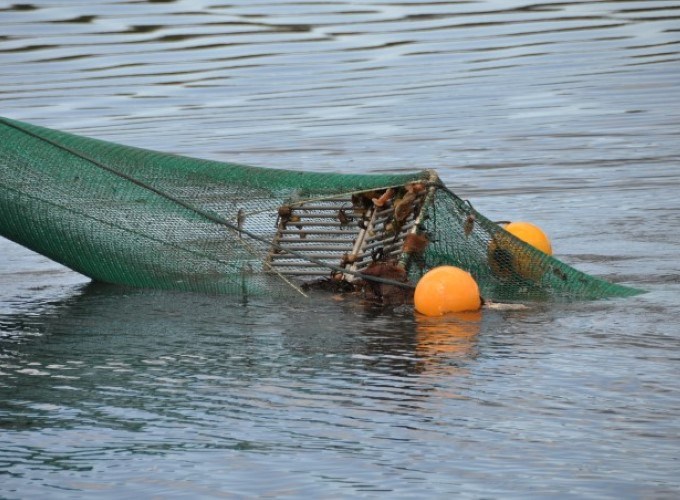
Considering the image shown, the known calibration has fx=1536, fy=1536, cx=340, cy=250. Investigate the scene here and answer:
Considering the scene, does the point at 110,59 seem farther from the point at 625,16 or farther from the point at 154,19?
the point at 625,16

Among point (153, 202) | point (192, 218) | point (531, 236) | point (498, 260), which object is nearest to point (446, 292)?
point (498, 260)

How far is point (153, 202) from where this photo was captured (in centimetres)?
1138

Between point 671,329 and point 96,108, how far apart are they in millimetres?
13923

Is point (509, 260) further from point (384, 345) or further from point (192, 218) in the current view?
point (192, 218)

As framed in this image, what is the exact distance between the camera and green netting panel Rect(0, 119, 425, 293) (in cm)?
1118

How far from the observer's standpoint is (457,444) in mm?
7523

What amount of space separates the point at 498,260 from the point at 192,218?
228 cm

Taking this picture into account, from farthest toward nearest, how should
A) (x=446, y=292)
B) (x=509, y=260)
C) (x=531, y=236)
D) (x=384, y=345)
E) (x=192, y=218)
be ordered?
(x=531, y=236)
(x=192, y=218)
(x=509, y=260)
(x=446, y=292)
(x=384, y=345)

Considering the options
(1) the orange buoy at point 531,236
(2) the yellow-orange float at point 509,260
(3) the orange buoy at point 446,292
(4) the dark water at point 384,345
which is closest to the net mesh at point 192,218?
(2) the yellow-orange float at point 509,260

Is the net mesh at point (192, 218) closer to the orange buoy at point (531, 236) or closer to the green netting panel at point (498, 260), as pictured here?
the green netting panel at point (498, 260)

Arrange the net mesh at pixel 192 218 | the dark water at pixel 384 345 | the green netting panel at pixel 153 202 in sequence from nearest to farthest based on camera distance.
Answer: the dark water at pixel 384 345, the net mesh at pixel 192 218, the green netting panel at pixel 153 202

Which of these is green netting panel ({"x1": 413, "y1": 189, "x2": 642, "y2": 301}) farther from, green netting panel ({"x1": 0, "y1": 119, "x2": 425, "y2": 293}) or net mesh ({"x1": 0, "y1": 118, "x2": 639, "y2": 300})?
green netting panel ({"x1": 0, "y1": 119, "x2": 425, "y2": 293})

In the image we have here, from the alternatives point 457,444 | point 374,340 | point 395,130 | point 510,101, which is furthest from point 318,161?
point 457,444

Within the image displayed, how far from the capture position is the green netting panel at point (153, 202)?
36.7 ft
